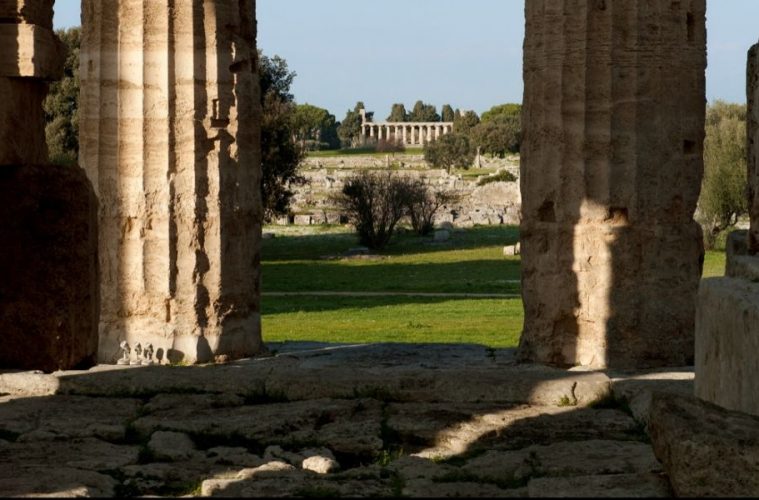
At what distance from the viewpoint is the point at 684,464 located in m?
4.90

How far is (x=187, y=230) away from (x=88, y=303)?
24.9 ft

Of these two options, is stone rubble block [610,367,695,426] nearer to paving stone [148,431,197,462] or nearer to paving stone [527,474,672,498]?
paving stone [527,474,672,498]

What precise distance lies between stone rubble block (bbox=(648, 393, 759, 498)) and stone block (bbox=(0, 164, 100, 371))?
4.14 metres

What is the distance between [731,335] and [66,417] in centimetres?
362

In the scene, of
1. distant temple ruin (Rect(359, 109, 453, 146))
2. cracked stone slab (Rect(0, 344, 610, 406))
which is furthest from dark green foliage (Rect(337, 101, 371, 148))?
cracked stone slab (Rect(0, 344, 610, 406))

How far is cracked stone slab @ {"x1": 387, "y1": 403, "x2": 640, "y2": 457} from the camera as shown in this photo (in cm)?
712

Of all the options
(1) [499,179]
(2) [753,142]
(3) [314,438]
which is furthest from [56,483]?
(1) [499,179]

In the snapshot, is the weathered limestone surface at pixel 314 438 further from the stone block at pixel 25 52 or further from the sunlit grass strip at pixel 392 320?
the sunlit grass strip at pixel 392 320

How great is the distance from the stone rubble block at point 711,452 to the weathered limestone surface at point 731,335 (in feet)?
0.90

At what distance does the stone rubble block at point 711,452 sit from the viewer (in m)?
4.77

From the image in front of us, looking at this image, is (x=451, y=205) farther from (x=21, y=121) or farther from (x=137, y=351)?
(x=21, y=121)

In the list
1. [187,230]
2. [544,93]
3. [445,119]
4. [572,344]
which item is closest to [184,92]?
[187,230]

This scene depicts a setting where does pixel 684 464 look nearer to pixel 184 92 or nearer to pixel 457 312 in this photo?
pixel 184 92

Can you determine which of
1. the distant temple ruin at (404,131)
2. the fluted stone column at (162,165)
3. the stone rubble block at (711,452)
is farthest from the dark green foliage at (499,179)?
the stone rubble block at (711,452)
